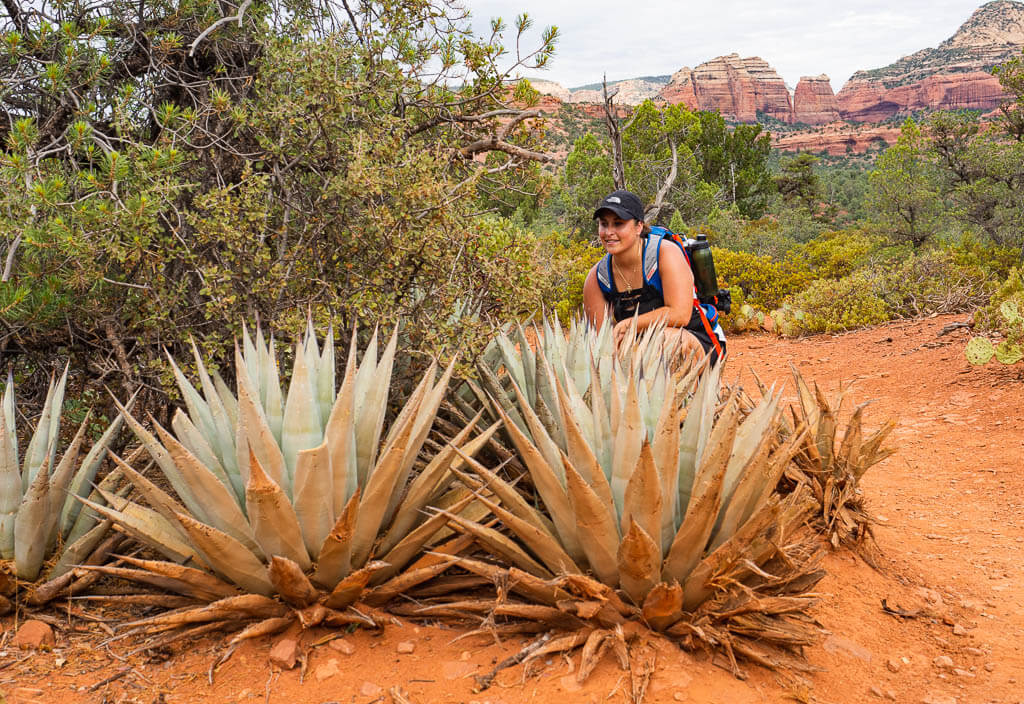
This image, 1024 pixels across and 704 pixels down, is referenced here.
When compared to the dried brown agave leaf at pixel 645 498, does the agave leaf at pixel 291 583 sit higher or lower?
lower

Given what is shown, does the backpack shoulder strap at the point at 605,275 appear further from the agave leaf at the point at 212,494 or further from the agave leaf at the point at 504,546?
the agave leaf at the point at 212,494

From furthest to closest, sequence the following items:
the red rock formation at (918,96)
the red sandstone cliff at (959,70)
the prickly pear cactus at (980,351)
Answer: the red rock formation at (918,96) → the red sandstone cliff at (959,70) → the prickly pear cactus at (980,351)

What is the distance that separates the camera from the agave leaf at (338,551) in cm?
209

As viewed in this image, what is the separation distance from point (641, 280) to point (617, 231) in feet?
1.32

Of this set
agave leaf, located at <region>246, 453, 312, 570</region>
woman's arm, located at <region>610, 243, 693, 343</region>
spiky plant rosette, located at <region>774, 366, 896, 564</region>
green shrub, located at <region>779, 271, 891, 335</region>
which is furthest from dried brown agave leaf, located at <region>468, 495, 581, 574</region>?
green shrub, located at <region>779, 271, 891, 335</region>

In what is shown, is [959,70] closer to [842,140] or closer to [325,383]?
[842,140]

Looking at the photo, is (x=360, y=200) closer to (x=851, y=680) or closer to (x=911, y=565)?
(x=851, y=680)

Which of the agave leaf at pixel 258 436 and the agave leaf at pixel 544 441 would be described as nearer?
the agave leaf at pixel 258 436

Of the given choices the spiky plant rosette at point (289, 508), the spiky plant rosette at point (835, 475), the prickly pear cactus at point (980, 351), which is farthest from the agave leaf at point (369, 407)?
the prickly pear cactus at point (980, 351)

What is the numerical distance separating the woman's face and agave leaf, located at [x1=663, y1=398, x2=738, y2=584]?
2.44 meters

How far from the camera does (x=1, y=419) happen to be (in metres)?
2.54

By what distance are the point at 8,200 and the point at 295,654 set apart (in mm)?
2024

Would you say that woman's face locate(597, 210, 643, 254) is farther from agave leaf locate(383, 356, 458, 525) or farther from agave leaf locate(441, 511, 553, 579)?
agave leaf locate(441, 511, 553, 579)

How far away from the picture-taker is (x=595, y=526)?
209cm
